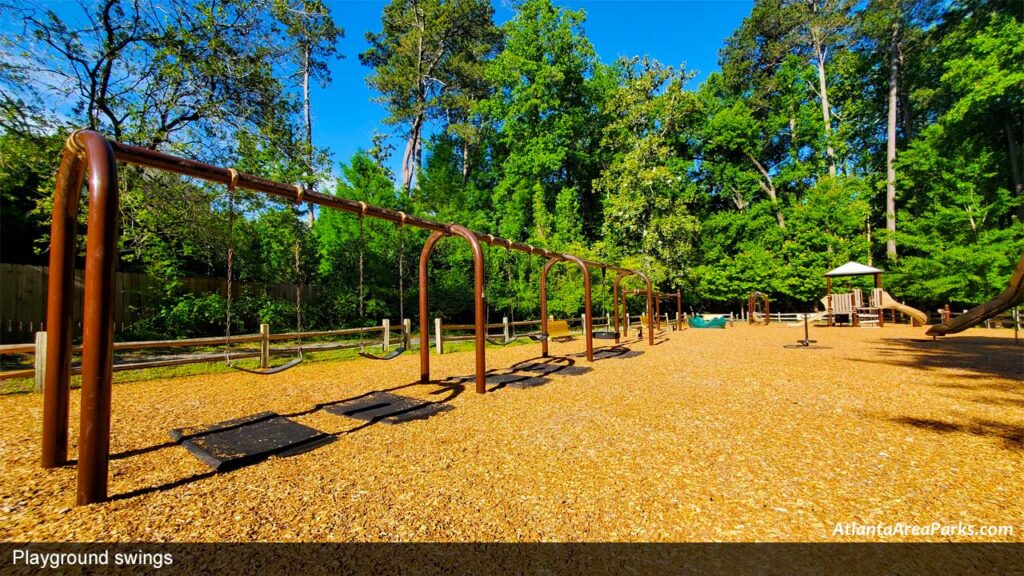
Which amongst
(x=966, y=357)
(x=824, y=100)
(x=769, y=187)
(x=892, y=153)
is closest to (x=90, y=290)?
(x=966, y=357)

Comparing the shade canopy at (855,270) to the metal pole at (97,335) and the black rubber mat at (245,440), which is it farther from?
the metal pole at (97,335)

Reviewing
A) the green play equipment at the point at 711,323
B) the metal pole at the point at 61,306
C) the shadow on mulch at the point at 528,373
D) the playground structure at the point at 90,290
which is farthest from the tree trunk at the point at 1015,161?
the metal pole at the point at 61,306

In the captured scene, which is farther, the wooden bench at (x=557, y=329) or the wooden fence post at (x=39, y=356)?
the wooden bench at (x=557, y=329)

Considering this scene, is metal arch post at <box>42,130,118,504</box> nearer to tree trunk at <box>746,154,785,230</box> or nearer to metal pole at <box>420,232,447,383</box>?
metal pole at <box>420,232,447,383</box>

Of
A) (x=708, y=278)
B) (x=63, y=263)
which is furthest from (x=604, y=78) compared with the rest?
(x=63, y=263)

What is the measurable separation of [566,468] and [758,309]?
31965 mm

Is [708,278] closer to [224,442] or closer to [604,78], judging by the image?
[604,78]

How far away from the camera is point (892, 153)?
2447cm

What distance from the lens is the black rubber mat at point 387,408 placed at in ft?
15.4

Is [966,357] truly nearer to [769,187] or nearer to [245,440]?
[245,440]

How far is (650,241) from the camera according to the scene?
990 inches

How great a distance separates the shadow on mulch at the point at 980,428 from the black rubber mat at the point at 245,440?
6.16 metres

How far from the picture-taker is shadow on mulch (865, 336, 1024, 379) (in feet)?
23.1

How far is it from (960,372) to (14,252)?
2654 centimetres
